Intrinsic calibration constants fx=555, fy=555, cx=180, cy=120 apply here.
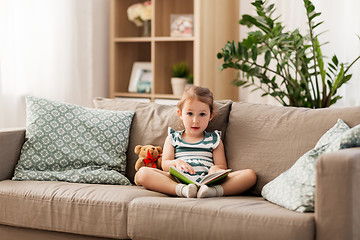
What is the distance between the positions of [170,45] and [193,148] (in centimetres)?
191

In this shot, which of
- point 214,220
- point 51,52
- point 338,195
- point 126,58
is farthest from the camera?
point 126,58

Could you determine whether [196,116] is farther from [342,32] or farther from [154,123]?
[342,32]

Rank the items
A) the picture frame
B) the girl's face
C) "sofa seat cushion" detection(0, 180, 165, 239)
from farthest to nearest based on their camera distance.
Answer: the picture frame, the girl's face, "sofa seat cushion" detection(0, 180, 165, 239)

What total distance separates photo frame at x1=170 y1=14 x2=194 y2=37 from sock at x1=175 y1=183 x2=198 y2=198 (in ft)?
6.35

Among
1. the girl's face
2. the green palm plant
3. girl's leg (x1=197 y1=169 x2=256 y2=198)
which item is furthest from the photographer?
the green palm plant

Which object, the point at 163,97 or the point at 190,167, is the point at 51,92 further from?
the point at 190,167

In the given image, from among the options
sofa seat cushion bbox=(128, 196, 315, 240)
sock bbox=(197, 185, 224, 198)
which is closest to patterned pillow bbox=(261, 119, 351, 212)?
sofa seat cushion bbox=(128, 196, 315, 240)

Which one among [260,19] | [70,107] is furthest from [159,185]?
[260,19]

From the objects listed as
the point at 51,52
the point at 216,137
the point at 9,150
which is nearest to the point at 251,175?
the point at 216,137

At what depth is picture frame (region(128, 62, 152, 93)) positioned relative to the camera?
4.34 meters

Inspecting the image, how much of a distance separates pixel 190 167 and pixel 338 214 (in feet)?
2.61

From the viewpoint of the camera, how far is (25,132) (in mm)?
2830

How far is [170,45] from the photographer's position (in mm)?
4406

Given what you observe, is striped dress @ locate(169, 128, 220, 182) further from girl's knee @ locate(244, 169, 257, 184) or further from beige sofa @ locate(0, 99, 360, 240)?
girl's knee @ locate(244, 169, 257, 184)
